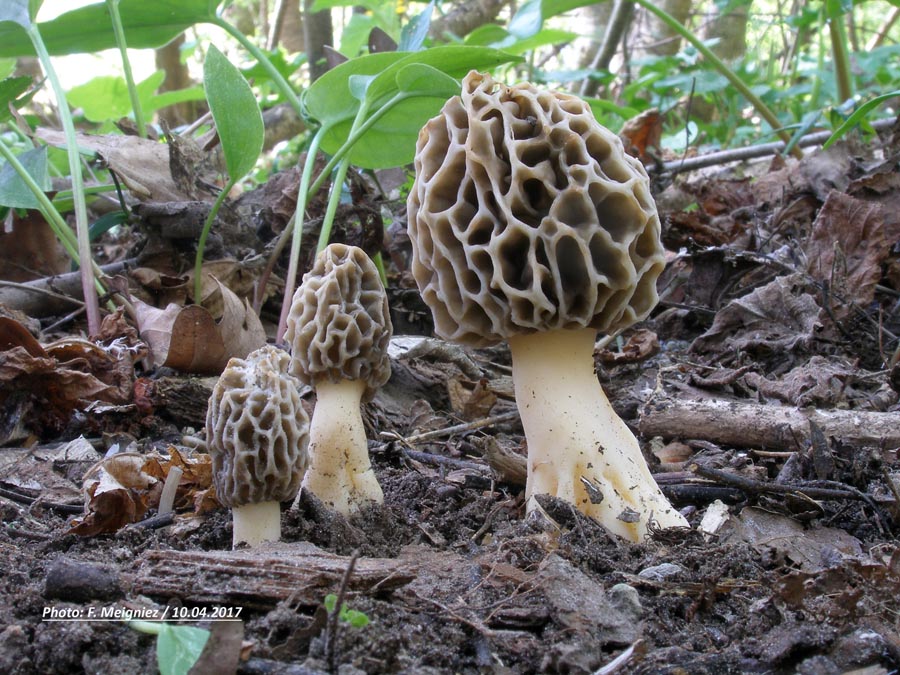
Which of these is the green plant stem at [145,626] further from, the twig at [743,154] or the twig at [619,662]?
the twig at [743,154]

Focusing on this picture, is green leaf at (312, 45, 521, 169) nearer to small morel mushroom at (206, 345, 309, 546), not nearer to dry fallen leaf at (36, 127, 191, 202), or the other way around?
dry fallen leaf at (36, 127, 191, 202)

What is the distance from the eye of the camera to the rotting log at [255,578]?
1715 millimetres

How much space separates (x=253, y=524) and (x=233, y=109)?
174 cm

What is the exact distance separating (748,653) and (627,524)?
721 millimetres

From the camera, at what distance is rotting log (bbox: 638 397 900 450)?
2.69 metres

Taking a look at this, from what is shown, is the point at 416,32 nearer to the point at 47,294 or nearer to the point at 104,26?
the point at 104,26

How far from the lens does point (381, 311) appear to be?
108 inches

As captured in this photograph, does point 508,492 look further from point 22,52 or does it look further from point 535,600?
point 22,52

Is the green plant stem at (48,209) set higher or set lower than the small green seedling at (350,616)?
higher

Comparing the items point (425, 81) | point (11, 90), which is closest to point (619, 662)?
point (425, 81)

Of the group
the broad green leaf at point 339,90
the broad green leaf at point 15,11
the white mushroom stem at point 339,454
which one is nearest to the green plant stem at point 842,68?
the broad green leaf at point 339,90

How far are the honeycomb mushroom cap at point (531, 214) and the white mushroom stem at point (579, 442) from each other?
12cm

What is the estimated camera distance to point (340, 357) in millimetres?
2633

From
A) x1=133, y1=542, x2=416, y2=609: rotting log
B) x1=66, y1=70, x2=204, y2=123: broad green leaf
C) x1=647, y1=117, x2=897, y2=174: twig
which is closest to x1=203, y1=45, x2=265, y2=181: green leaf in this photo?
x1=133, y1=542, x2=416, y2=609: rotting log
